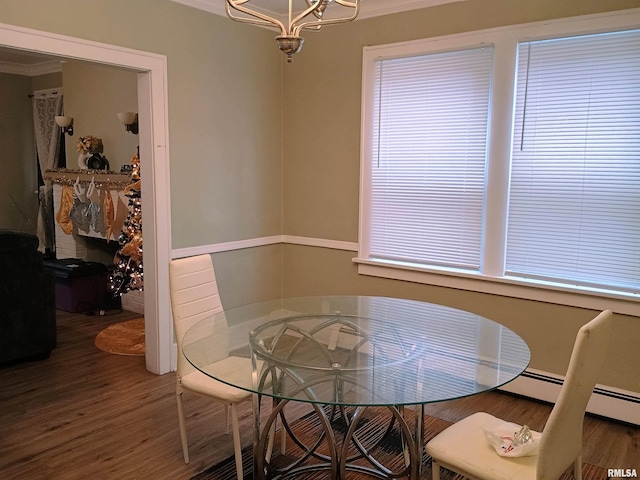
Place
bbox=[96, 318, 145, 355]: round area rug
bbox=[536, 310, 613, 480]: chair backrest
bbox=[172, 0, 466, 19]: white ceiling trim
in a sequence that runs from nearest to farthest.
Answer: bbox=[536, 310, 613, 480]: chair backrest, bbox=[172, 0, 466, 19]: white ceiling trim, bbox=[96, 318, 145, 355]: round area rug

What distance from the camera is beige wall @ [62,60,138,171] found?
523 centimetres

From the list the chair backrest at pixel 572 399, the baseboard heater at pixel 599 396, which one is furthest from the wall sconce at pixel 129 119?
the chair backrest at pixel 572 399

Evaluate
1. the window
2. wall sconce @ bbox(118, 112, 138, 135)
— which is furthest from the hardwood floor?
wall sconce @ bbox(118, 112, 138, 135)

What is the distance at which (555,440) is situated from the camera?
5.53 feet

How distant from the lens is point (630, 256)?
298cm

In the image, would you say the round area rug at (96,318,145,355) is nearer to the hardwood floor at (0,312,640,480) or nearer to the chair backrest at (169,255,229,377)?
the hardwood floor at (0,312,640,480)

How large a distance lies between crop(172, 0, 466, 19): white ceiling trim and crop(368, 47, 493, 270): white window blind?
1.13ft

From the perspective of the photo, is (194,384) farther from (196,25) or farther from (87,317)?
(87,317)

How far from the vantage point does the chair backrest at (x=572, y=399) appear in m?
1.65

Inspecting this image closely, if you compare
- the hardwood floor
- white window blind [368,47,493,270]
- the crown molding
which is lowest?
the hardwood floor

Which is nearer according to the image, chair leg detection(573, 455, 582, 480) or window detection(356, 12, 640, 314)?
chair leg detection(573, 455, 582, 480)

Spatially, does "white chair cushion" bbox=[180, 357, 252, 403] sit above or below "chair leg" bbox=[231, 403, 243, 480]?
above

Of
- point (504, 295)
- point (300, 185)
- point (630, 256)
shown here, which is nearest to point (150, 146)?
point (300, 185)

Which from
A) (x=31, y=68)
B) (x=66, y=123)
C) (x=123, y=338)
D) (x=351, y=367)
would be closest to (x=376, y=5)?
(x=351, y=367)
